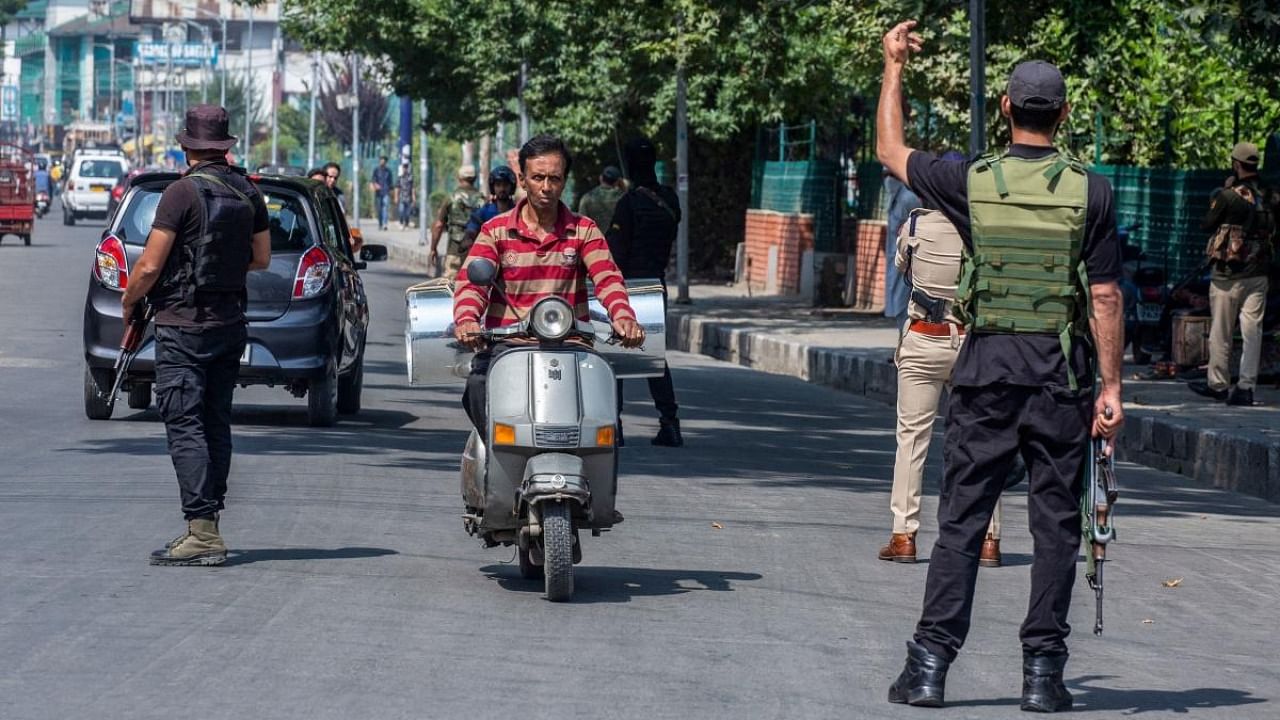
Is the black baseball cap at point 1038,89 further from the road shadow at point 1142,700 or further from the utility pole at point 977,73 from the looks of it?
the utility pole at point 977,73

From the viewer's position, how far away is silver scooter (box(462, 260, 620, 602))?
7.82 metres

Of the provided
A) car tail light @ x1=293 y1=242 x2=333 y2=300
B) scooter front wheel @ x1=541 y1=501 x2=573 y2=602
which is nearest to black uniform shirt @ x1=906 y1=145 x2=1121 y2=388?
scooter front wheel @ x1=541 y1=501 x2=573 y2=602

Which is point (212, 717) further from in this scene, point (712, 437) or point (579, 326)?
point (712, 437)

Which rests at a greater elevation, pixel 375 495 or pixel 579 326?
pixel 579 326

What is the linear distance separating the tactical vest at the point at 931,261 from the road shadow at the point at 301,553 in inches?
94.6

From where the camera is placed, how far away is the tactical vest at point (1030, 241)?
20.4 ft

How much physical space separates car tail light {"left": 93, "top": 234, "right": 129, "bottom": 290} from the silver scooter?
6.47m

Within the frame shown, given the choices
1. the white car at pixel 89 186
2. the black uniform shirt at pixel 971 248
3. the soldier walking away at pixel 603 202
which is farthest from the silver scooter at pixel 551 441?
the white car at pixel 89 186

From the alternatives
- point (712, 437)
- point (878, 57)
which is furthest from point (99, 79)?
point (712, 437)

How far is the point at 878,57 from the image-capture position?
86.0 ft

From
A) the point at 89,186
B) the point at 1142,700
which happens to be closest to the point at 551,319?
the point at 1142,700

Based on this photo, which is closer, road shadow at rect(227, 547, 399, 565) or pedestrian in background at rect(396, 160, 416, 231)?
road shadow at rect(227, 547, 399, 565)

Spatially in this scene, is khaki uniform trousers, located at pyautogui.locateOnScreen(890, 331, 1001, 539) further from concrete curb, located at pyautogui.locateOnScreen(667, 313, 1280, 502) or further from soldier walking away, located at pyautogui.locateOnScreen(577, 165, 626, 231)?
soldier walking away, located at pyautogui.locateOnScreen(577, 165, 626, 231)

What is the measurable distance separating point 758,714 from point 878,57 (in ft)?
67.7
